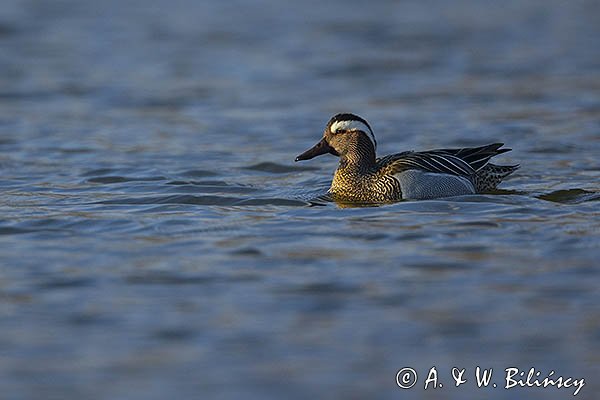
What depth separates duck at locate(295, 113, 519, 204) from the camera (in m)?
10.8

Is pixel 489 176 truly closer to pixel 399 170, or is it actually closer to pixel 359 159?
pixel 399 170

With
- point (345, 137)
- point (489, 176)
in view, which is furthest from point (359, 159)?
point (489, 176)

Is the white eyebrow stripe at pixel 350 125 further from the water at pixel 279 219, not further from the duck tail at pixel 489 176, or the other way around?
the duck tail at pixel 489 176

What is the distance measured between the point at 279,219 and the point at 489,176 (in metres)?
2.24

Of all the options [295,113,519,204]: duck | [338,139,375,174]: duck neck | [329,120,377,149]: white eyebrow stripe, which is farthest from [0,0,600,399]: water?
[329,120,377,149]: white eyebrow stripe

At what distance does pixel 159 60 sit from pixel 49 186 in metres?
7.66

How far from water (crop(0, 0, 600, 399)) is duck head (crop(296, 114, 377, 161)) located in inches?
16.7

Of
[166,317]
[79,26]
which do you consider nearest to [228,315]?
[166,317]

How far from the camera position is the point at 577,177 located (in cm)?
1187

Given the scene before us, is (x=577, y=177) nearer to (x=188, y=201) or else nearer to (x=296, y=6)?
(x=188, y=201)

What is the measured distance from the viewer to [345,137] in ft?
37.5

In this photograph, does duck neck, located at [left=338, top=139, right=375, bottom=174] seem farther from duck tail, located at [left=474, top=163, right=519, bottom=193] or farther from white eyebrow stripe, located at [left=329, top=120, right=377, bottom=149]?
duck tail, located at [left=474, top=163, right=519, bottom=193]

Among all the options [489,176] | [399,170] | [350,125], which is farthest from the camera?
[350,125]

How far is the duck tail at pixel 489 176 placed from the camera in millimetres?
11141
